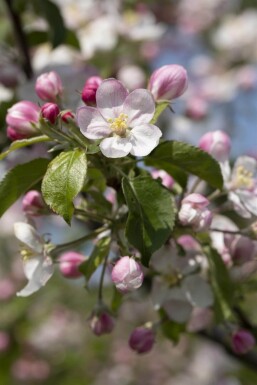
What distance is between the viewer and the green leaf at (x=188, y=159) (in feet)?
5.26

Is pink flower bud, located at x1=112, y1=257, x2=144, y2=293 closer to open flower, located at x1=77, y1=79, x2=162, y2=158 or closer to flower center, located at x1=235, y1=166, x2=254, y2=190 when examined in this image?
open flower, located at x1=77, y1=79, x2=162, y2=158

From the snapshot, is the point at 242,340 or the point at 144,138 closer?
the point at 144,138

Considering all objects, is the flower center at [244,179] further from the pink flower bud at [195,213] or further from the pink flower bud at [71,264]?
the pink flower bud at [71,264]

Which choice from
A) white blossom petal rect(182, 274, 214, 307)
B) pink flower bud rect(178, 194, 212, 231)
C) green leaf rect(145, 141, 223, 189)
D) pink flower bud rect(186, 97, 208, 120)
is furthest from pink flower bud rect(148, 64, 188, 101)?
pink flower bud rect(186, 97, 208, 120)

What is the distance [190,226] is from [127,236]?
0.22 metres

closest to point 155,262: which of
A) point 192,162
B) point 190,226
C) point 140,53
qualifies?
point 190,226

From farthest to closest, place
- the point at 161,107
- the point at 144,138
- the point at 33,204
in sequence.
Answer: the point at 33,204
the point at 161,107
the point at 144,138

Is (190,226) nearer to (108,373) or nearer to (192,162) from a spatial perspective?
(192,162)

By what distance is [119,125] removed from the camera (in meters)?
1.58

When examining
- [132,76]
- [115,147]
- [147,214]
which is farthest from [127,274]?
[132,76]

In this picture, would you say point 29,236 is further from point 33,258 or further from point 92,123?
point 92,123

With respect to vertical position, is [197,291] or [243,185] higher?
[243,185]

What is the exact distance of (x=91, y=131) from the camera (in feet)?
5.05

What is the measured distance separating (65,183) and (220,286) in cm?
57
